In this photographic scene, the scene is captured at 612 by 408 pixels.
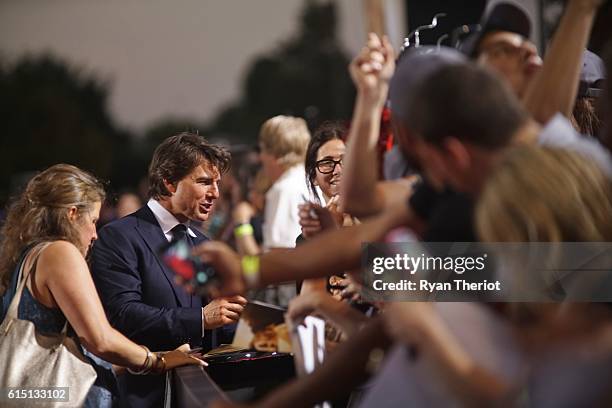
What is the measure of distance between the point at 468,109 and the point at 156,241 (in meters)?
2.17

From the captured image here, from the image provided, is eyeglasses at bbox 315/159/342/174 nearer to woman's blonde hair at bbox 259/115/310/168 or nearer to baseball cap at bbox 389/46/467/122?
woman's blonde hair at bbox 259/115/310/168

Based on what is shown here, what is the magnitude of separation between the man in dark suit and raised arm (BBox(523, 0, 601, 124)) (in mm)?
1713

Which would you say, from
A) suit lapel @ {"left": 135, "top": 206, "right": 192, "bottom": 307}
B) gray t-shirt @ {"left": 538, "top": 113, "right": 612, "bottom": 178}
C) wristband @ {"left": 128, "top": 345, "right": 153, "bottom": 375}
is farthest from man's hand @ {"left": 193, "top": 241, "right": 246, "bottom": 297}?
suit lapel @ {"left": 135, "top": 206, "right": 192, "bottom": 307}

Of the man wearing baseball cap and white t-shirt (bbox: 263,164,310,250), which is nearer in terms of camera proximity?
the man wearing baseball cap

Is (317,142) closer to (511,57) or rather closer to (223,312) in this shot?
(223,312)

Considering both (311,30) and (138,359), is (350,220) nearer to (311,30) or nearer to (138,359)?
(138,359)

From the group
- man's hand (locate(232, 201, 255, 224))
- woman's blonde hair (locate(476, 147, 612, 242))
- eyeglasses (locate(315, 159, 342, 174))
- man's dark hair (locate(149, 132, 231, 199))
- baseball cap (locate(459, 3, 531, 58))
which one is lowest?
man's hand (locate(232, 201, 255, 224))

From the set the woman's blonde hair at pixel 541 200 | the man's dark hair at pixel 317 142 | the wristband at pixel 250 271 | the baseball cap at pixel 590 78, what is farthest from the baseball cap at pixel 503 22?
the man's dark hair at pixel 317 142

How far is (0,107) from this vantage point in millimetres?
40281

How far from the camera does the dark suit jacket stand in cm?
358

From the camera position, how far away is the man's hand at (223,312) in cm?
361

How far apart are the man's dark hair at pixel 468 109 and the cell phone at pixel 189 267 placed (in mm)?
581

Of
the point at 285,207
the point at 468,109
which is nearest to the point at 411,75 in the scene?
the point at 468,109

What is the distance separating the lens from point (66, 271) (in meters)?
3.30
